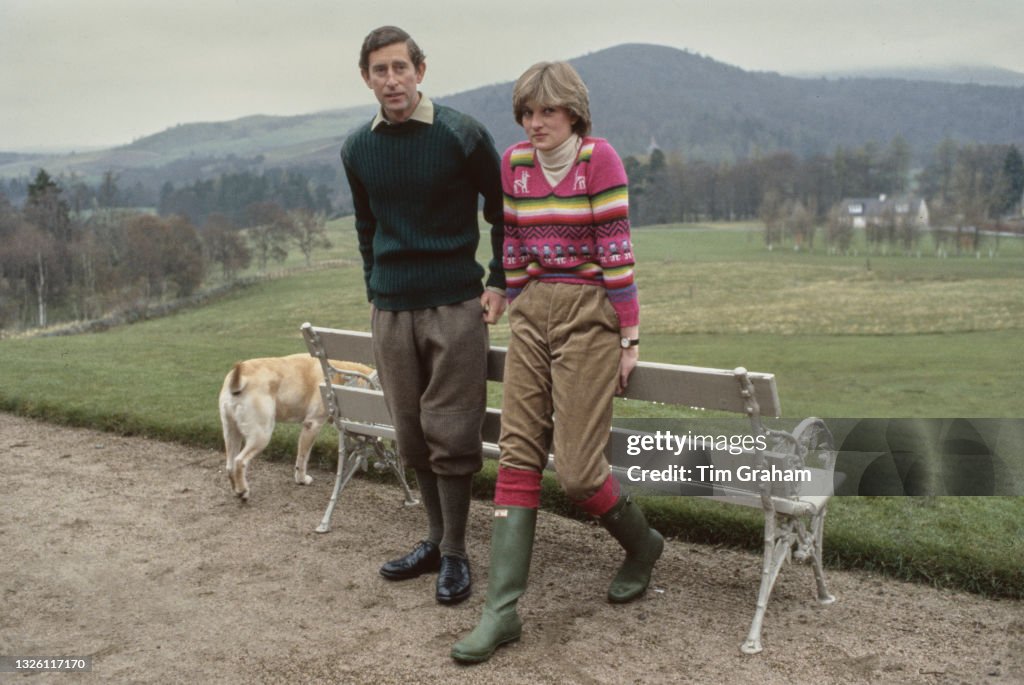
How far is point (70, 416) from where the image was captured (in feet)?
28.8

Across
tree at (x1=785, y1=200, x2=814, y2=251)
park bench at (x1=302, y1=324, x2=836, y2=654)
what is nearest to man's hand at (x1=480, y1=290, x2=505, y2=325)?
park bench at (x1=302, y1=324, x2=836, y2=654)

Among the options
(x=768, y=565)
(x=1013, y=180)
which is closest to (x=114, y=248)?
(x=768, y=565)

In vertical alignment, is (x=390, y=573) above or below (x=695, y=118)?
below

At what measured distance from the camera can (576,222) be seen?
3.94 metres

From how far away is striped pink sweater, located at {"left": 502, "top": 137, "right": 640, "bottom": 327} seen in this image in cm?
387

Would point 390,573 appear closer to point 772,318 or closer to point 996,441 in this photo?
point 996,441

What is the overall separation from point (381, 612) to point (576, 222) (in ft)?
6.30

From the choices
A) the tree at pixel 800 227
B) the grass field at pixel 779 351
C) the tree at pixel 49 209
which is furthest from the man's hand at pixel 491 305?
the tree at pixel 800 227

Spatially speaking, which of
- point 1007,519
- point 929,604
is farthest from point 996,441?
point 929,604

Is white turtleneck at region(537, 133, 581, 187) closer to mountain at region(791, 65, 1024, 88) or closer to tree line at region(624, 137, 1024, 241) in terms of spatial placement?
mountain at region(791, 65, 1024, 88)

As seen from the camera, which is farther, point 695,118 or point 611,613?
point 695,118

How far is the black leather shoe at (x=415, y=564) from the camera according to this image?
4.84 meters

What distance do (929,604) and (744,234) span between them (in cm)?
7225

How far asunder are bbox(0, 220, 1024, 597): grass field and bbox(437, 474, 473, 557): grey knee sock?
1.39 metres
